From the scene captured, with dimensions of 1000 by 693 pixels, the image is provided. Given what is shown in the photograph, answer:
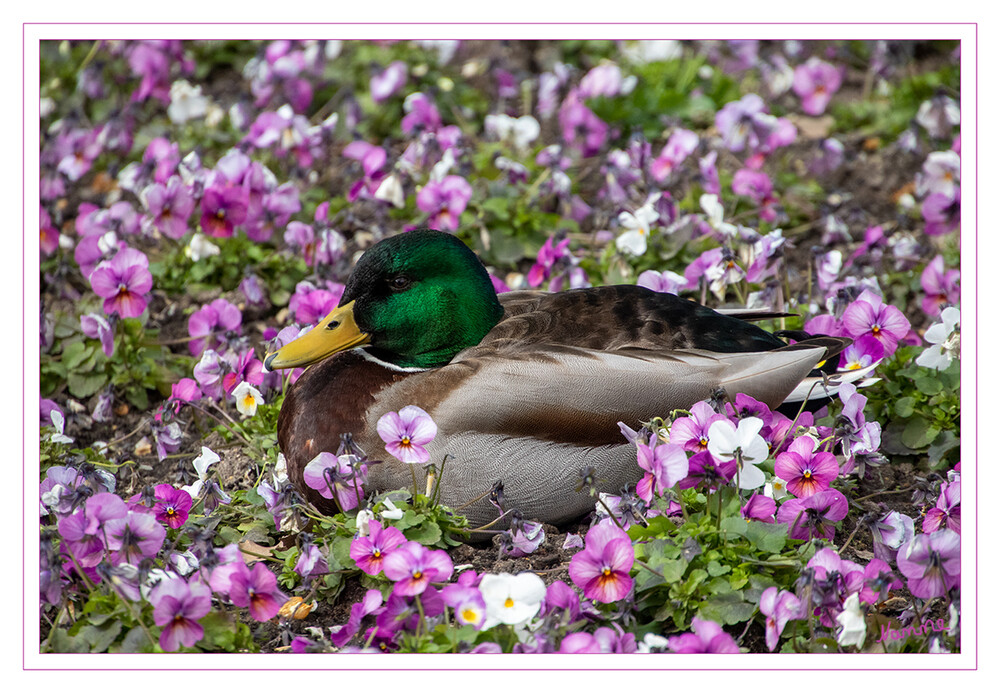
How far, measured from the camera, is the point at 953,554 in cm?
264

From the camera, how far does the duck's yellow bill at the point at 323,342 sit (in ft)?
10.3

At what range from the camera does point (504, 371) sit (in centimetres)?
300

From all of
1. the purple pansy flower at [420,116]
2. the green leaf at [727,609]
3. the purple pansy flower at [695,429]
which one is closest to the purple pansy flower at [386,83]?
the purple pansy flower at [420,116]

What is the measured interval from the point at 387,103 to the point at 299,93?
45 centimetres

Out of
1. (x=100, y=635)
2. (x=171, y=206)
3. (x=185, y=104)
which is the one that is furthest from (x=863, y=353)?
(x=185, y=104)

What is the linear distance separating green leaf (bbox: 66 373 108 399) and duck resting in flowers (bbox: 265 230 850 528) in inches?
41.5

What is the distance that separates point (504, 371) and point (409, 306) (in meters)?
0.37

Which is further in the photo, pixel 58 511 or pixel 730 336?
pixel 730 336

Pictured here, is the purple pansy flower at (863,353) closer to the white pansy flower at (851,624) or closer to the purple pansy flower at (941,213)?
the white pansy flower at (851,624)

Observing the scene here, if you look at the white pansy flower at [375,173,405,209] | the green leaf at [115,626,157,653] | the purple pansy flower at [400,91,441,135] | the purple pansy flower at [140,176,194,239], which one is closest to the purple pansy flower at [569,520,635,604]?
the green leaf at [115,626,157,653]
